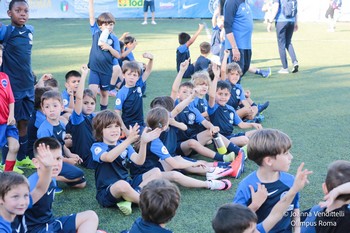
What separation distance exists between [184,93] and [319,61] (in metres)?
7.14

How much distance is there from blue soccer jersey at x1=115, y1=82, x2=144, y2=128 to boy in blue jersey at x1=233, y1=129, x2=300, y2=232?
2.80m

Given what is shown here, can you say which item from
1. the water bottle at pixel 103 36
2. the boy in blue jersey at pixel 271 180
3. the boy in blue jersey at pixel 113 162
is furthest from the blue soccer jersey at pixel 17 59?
the boy in blue jersey at pixel 271 180

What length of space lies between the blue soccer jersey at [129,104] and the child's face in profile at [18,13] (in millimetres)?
1429

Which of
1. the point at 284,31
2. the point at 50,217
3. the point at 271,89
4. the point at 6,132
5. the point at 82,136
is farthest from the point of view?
the point at 284,31

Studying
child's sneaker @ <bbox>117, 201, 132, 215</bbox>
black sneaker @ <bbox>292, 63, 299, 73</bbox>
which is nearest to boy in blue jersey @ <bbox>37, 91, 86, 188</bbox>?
child's sneaker @ <bbox>117, 201, 132, 215</bbox>

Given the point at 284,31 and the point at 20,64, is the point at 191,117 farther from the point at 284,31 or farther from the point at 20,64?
the point at 284,31

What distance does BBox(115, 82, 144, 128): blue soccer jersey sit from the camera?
5.70 m

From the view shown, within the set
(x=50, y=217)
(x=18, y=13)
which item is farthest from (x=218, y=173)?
(x=18, y=13)

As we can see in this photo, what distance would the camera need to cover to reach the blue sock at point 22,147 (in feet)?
16.4

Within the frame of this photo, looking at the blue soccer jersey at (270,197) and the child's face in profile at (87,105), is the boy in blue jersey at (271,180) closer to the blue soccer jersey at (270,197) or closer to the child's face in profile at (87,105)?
the blue soccer jersey at (270,197)

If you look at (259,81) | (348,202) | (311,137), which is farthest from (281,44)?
(348,202)

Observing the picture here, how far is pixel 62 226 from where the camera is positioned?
3.36 m

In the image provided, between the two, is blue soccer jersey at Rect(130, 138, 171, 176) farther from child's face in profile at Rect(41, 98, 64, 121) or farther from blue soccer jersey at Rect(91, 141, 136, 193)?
child's face in profile at Rect(41, 98, 64, 121)

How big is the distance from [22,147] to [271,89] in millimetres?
5156
